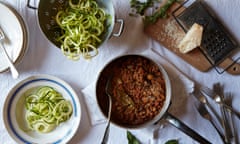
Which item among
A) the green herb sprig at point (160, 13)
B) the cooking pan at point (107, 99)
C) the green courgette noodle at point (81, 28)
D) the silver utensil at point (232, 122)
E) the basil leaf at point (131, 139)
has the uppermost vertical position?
the green courgette noodle at point (81, 28)

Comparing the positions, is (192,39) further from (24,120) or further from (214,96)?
(24,120)

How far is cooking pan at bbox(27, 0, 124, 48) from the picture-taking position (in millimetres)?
1097

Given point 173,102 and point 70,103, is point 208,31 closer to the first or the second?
point 173,102

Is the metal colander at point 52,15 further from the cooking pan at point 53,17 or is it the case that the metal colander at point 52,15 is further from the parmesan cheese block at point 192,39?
the parmesan cheese block at point 192,39

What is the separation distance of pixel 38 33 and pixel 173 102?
0.43 metres

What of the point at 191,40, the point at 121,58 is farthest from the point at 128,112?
the point at 191,40

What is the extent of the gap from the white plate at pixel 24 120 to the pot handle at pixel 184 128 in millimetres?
250

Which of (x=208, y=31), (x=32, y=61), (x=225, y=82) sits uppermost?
(x=32, y=61)

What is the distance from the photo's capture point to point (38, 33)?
1.17 meters

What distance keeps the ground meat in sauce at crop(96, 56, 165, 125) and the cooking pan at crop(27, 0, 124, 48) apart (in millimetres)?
106

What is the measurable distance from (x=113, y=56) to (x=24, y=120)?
317 millimetres

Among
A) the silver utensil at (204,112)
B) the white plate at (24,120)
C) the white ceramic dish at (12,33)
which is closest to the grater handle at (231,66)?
the silver utensil at (204,112)

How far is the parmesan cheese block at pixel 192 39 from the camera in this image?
44.6 inches

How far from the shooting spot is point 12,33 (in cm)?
115
